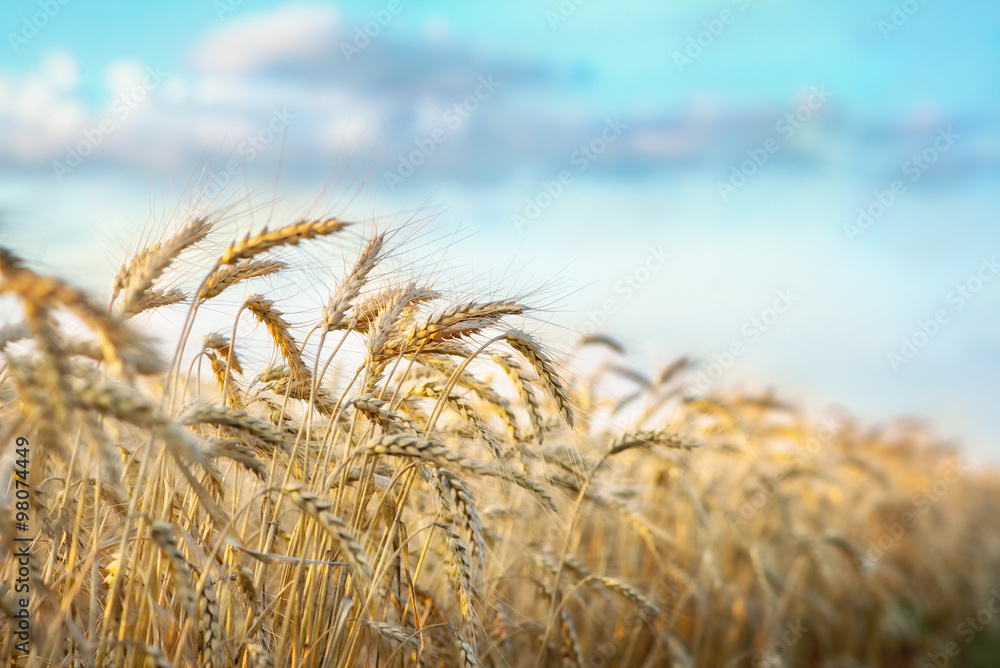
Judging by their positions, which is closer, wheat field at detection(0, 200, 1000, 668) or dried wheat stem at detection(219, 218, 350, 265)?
wheat field at detection(0, 200, 1000, 668)

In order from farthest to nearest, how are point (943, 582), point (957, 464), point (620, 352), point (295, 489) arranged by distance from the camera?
1. point (957, 464)
2. point (943, 582)
3. point (620, 352)
4. point (295, 489)

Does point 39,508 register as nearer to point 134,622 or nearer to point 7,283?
point 134,622

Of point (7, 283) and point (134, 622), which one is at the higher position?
point (7, 283)

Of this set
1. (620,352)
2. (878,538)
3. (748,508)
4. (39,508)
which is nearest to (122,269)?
(39,508)

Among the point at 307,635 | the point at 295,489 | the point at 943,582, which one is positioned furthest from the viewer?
the point at 943,582

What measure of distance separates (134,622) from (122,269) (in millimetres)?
1153

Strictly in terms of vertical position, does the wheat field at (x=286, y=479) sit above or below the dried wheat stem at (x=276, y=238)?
below

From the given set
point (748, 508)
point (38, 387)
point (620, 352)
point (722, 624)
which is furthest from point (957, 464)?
point (38, 387)

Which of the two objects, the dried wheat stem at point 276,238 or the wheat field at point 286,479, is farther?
the dried wheat stem at point 276,238


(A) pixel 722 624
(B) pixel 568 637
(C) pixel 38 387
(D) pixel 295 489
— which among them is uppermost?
(C) pixel 38 387

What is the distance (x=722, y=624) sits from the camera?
239 inches

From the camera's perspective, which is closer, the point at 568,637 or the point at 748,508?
the point at 568,637

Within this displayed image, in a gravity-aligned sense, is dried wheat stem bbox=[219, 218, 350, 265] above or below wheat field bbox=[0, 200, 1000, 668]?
above

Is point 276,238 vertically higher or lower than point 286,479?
higher
